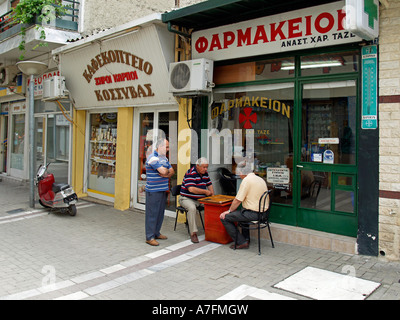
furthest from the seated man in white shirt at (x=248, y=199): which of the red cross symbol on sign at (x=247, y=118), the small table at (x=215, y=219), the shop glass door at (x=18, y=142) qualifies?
the shop glass door at (x=18, y=142)

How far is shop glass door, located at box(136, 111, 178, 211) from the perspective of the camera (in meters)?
8.32

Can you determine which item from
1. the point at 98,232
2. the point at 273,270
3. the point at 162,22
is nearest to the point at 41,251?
the point at 98,232

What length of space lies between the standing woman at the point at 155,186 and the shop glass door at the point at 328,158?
230 centimetres

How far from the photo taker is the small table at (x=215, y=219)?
6145 mm

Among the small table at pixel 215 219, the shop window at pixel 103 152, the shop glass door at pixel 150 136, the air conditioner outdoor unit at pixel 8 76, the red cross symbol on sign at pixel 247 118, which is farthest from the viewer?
the air conditioner outdoor unit at pixel 8 76

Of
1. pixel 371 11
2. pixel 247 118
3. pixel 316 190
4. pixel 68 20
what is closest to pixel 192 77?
pixel 247 118

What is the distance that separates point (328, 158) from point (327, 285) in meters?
2.22

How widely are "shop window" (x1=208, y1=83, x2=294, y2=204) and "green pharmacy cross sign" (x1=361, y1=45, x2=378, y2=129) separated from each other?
130cm

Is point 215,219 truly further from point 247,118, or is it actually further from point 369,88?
point 369,88

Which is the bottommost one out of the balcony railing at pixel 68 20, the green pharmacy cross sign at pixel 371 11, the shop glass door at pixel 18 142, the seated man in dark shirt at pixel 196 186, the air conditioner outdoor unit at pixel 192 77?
the seated man in dark shirt at pixel 196 186

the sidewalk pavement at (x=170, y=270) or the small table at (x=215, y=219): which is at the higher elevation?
the small table at (x=215, y=219)

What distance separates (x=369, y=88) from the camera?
5.36m

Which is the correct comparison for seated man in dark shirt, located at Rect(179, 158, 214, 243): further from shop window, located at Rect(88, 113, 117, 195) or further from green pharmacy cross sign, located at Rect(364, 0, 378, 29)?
shop window, located at Rect(88, 113, 117, 195)

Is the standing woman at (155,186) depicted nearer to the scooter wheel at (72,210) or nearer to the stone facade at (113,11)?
the scooter wheel at (72,210)
